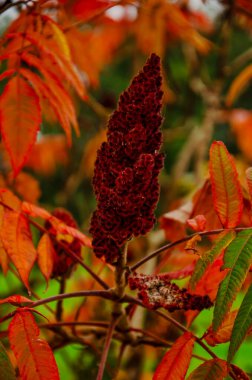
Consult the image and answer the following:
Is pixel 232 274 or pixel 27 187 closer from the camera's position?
pixel 232 274

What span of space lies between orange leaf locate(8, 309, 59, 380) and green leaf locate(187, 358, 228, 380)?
0.53 feet

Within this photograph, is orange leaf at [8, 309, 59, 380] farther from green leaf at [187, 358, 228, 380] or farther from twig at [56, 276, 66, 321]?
twig at [56, 276, 66, 321]

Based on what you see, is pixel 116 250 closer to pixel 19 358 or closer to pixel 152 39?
pixel 19 358

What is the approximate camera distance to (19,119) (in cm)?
76

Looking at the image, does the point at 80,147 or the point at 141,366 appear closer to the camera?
the point at 141,366

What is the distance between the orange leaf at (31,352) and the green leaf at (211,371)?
16 cm

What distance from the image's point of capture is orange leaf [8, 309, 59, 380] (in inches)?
24.1

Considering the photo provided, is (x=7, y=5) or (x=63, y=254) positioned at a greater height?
(x=7, y=5)

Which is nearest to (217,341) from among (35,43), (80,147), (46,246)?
(46,246)

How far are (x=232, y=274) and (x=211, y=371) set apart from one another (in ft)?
0.43

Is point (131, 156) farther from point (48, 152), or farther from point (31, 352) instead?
point (48, 152)

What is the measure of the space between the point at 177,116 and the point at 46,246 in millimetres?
2523

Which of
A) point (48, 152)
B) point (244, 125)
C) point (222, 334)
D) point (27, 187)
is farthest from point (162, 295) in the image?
point (244, 125)

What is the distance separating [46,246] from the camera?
2.73 feet
